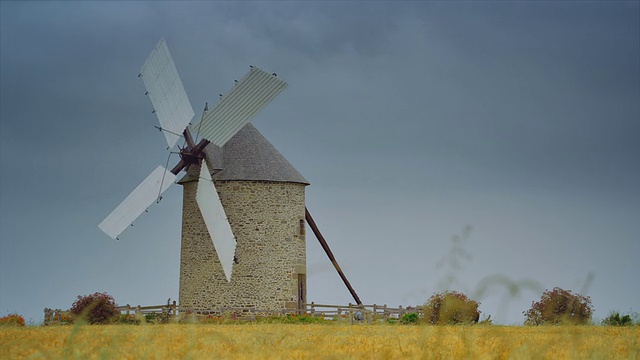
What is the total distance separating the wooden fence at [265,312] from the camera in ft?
94.3

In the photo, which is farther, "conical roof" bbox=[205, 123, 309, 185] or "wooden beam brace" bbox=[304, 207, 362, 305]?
"wooden beam brace" bbox=[304, 207, 362, 305]

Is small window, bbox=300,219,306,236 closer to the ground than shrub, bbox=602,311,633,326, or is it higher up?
higher up

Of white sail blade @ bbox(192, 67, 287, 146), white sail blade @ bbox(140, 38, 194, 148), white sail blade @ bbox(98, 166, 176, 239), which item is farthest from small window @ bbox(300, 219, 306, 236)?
white sail blade @ bbox(140, 38, 194, 148)

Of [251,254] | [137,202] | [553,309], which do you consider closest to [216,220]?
[251,254]

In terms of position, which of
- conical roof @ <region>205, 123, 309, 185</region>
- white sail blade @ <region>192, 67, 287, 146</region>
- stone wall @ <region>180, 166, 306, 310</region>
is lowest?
stone wall @ <region>180, 166, 306, 310</region>

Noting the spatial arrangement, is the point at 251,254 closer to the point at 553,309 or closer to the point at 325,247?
the point at 325,247

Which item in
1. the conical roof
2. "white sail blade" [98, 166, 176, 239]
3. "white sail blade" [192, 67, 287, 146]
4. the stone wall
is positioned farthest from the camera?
the conical roof

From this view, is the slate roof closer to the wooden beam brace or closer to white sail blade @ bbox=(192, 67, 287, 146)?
the wooden beam brace

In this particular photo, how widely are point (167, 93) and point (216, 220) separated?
463 centimetres

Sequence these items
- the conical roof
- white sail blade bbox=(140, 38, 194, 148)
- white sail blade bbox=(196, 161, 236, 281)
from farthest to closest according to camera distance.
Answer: the conical roof < white sail blade bbox=(140, 38, 194, 148) < white sail blade bbox=(196, 161, 236, 281)

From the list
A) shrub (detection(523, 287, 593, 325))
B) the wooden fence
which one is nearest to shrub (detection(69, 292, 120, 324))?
the wooden fence

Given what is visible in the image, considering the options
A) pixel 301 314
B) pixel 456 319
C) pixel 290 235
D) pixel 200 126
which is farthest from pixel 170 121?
pixel 456 319

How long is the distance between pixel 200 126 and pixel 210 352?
66.8ft

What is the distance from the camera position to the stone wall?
29.4 m
